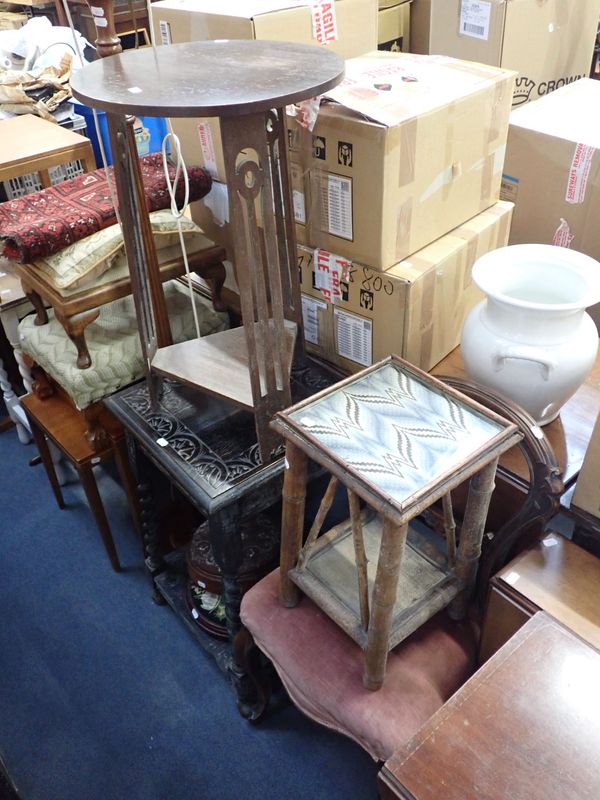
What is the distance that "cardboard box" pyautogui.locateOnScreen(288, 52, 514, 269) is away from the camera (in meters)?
1.11

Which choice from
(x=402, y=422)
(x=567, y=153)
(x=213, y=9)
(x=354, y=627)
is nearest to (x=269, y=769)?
(x=354, y=627)

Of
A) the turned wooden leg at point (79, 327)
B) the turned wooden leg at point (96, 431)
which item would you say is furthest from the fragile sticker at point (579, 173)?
the turned wooden leg at point (96, 431)

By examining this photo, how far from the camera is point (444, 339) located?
4.52ft

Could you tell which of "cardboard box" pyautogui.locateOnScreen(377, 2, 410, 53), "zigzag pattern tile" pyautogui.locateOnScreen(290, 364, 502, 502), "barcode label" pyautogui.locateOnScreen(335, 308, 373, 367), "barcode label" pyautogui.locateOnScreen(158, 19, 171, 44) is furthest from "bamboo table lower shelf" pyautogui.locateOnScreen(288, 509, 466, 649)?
"cardboard box" pyautogui.locateOnScreen(377, 2, 410, 53)

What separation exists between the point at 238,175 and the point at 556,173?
81 cm

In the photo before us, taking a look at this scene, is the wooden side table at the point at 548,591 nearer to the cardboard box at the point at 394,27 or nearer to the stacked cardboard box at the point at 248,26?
the stacked cardboard box at the point at 248,26

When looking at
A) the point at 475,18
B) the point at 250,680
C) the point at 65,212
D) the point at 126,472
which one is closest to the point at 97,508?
the point at 126,472

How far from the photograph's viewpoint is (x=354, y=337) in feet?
4.44

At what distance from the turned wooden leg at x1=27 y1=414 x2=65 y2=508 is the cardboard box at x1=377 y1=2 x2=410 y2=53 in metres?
1.85

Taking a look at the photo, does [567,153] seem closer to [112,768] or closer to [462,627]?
[462,627]

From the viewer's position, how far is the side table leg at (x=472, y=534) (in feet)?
3.22

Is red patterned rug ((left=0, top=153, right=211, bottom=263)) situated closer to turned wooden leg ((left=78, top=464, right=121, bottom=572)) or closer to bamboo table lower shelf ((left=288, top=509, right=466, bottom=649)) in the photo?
turned wooden leg ((left=78, top=464, right=121, bottom=572))

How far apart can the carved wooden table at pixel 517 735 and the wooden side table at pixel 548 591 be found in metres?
0.07

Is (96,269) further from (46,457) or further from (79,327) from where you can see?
(46,457)
